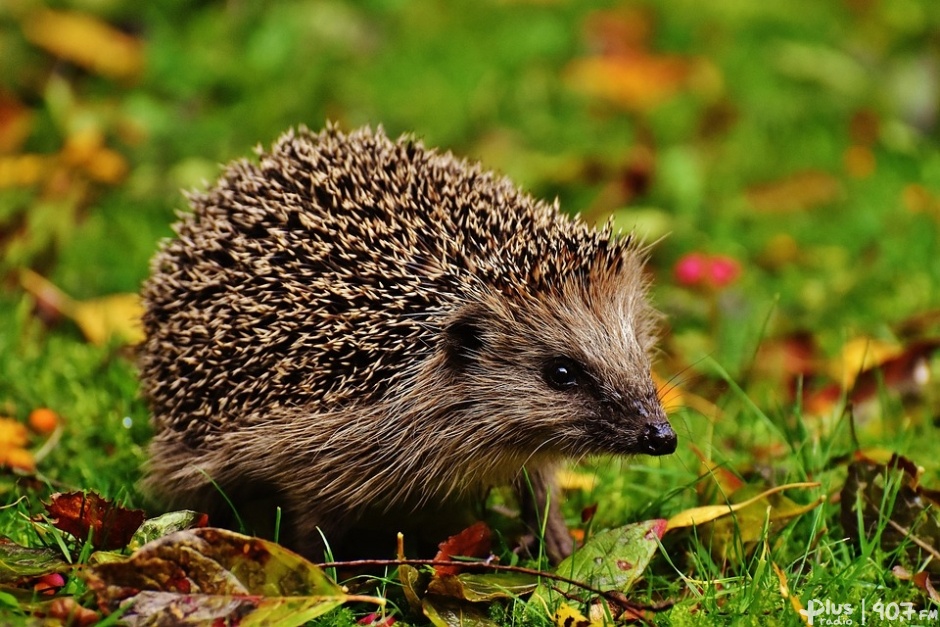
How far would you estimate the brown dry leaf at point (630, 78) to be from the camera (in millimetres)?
9609

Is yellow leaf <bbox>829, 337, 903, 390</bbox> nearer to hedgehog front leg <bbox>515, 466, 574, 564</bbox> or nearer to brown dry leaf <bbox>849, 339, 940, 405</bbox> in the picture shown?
brown dry leaf <bbox>849, 339, 940, 405</bbox>

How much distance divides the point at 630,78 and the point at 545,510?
19.8ft

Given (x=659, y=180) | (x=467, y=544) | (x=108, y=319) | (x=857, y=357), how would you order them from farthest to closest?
(x=659, y=180)
(x=108, y=319)
(x=857, y=357)
(x=467, y=544)

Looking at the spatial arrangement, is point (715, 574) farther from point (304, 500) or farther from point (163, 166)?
point (163, 166)

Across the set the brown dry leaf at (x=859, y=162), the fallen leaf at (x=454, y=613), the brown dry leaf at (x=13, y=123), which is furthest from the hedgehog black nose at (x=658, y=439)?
the brown dry leaf at (x=13, y=123)

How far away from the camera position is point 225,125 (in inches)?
327

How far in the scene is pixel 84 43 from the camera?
8.74 meters

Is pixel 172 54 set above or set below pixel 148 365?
above

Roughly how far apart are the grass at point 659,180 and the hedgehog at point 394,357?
48 centimetres

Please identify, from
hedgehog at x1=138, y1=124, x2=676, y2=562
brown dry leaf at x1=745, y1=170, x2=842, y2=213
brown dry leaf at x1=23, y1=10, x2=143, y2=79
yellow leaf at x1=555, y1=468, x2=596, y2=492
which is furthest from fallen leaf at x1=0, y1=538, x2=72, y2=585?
brown dry leaf at x1=745, y1=170, x2=842, y2=213

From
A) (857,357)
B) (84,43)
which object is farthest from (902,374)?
(84,43)

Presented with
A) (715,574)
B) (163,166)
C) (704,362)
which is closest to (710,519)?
(715,574)

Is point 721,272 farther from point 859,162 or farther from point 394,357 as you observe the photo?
point 859,162

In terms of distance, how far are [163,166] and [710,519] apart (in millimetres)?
5064
